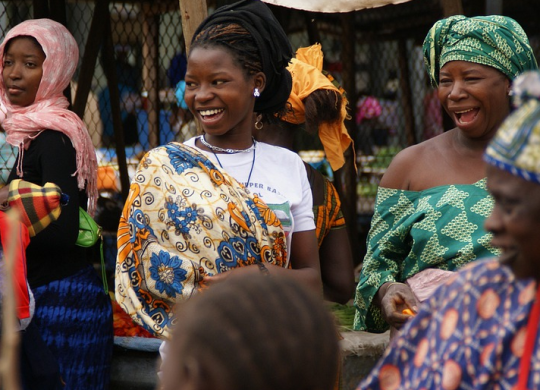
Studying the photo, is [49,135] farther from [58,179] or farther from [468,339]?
[468,339]

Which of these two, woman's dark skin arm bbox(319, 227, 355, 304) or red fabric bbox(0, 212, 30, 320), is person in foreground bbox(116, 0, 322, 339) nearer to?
woman's dark skin arm bbox(319, 227, 355, 304)

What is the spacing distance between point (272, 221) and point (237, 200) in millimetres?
135

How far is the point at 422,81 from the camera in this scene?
9.29 metres

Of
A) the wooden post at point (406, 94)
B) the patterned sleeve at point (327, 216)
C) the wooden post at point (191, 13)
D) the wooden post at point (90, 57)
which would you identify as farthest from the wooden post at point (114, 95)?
the wooden post at point (406, 94)

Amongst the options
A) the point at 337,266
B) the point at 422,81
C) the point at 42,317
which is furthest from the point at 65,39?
the point at 422,81

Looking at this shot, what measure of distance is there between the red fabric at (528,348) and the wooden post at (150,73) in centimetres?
572

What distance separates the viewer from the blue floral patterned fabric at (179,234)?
2605mm

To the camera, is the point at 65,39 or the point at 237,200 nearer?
the point at 237,200

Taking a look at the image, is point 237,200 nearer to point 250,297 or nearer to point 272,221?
point 272,221

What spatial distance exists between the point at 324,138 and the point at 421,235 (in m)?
1.14

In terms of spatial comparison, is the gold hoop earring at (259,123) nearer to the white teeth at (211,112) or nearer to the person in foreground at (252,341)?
the white teeth at (211,112)

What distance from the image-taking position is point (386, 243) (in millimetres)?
2811

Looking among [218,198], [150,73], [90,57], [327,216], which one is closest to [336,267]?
[327,216]

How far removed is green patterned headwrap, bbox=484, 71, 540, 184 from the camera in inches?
54.1
